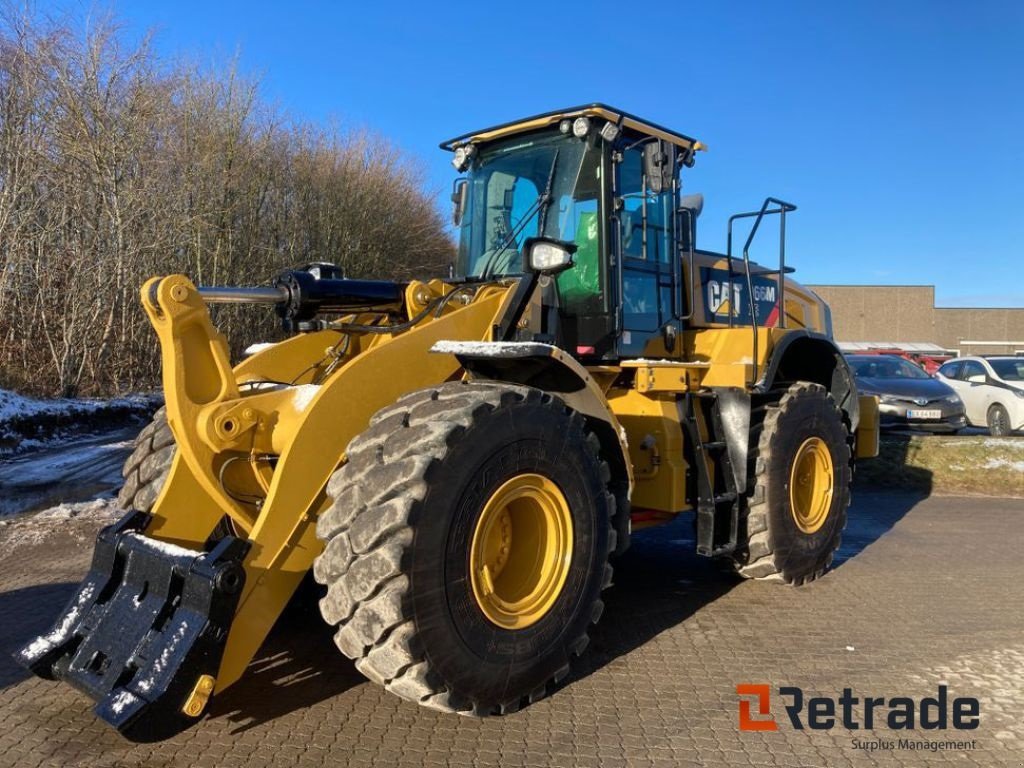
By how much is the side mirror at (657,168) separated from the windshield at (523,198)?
294 mm

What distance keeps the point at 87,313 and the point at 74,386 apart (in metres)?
1.39

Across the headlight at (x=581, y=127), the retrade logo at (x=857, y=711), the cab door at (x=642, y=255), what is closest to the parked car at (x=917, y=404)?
the cab door at (x=642, y=255)

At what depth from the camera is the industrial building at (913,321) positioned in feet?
187

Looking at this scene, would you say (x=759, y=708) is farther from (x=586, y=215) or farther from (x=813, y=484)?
(x=586, y=215)

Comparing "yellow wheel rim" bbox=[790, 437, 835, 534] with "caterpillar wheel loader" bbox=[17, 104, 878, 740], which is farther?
"yellow wheel rim" bbox=[790, 437, 835, 534]

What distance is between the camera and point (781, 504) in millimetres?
5441

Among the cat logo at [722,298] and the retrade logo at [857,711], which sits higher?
the cat logo at [722,298]

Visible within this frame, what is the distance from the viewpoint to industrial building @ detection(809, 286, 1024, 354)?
187 ft

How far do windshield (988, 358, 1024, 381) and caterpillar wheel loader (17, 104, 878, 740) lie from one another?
11241 mm

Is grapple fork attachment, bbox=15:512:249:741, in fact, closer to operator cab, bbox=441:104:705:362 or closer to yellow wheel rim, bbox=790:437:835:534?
operator cab, bbox=441:104:705:362

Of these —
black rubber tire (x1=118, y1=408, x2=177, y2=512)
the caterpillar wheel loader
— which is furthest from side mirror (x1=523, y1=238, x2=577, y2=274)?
black rubber tire (x1=118, y1=408, x2=177, y2=512)

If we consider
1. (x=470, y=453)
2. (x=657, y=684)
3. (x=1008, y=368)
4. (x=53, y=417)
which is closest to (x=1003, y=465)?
(x=1008, y=368)

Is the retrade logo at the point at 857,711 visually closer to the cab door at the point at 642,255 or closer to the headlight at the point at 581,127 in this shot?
the cab door at the point at 642,255

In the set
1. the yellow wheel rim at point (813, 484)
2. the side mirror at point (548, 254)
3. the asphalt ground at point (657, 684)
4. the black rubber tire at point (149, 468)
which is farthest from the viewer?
the yellow wheel rim at point (813, 484)
